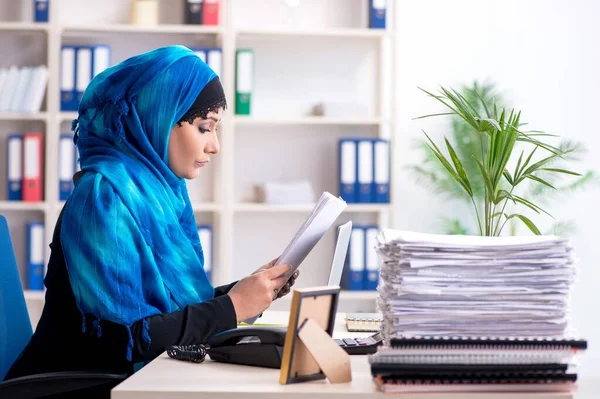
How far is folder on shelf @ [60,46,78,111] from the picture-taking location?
413cm

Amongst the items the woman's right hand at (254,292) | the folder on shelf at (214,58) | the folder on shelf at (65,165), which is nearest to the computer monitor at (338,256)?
the woman's right hand at (254,292)

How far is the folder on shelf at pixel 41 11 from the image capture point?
4168 millimetres

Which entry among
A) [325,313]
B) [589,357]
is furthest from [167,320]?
[589,357]

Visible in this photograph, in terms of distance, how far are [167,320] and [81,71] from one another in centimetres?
274

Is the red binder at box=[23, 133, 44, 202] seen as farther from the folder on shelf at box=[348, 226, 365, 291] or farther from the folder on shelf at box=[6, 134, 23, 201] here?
the folder on shelf at box=[348, 226, 365, 291]

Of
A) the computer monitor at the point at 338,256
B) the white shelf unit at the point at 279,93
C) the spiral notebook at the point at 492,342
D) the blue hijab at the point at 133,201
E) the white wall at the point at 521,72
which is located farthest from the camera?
the white wall at the point at 521,72

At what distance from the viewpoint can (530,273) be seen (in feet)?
4.17

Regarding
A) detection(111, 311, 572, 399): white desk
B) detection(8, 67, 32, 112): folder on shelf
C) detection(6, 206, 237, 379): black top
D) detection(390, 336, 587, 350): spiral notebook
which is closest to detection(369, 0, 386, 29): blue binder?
detection(8, 67, 32, 112): folder on shelf

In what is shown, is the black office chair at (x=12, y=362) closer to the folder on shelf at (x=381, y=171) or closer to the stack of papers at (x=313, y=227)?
the stack of papers at (x=313, y=227)

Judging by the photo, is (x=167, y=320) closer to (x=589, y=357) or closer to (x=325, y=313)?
(x=325, y=313)

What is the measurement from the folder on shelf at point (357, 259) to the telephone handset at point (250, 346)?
2.61 m

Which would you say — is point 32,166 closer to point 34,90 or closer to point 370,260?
point 34,90

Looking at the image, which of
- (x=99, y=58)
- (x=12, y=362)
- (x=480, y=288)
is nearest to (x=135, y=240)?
(x=12, y=362)

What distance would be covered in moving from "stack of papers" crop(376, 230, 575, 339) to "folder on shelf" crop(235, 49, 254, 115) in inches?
118
